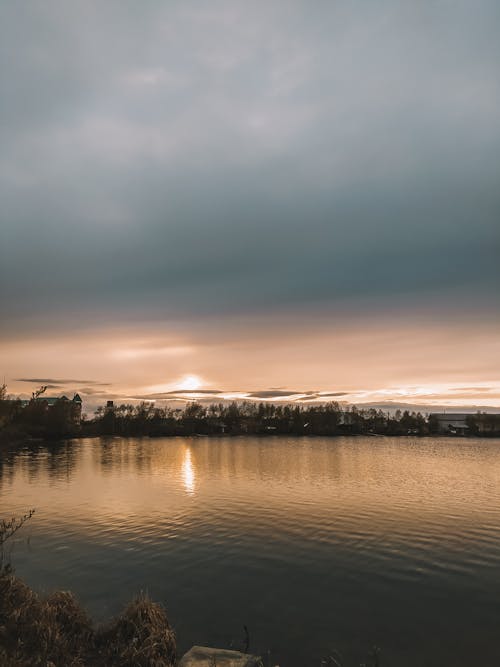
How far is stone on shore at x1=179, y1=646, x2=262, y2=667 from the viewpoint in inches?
663

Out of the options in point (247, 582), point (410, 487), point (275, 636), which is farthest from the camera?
point (410, 487)

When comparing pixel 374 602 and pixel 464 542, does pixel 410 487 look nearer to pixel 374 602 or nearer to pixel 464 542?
pixel 464 542

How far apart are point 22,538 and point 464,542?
137 ft

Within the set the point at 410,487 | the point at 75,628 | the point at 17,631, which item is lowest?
the point at 410,487

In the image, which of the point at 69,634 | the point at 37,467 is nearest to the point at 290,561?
the point at 69,634

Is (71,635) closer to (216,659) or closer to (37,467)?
(216,659)

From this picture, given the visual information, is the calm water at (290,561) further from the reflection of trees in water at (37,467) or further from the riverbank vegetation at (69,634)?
the reflection of trees in water at (37,467)

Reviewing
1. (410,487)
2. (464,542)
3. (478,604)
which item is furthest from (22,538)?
(410,487)

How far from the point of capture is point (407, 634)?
2381cm

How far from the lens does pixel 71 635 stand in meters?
18.9

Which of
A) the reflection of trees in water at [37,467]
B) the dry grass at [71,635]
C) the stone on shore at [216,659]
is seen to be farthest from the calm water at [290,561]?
the reflection of trees in water at [37,467]

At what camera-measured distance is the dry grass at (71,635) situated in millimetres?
16109

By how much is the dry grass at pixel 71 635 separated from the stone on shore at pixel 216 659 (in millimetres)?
822

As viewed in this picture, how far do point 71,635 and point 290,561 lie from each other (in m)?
21.1
